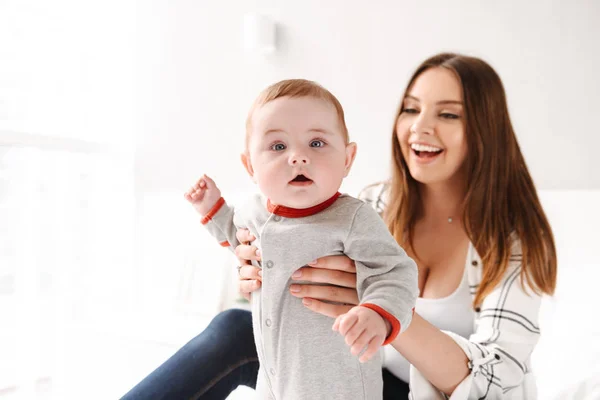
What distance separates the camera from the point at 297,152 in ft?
2.77

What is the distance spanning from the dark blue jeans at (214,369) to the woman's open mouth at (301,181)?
53 centimetres

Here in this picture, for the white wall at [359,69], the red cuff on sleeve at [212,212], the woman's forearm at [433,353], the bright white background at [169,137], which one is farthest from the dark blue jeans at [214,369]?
the white wall at [359,69]

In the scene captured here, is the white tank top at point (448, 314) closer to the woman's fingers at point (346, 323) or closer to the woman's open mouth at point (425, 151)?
the woman's open mouth at point (425, 151)

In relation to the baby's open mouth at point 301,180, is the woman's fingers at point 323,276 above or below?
below

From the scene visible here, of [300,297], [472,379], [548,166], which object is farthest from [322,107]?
[548,166]

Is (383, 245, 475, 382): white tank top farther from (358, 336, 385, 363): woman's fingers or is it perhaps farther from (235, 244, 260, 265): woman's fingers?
(358, 336, 385, 363): woman's fingers

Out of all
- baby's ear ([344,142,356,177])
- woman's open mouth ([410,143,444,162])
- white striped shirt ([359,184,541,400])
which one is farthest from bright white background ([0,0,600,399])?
baby's ear ([344,142,356,177])

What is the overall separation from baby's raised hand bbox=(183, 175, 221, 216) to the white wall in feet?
5.01

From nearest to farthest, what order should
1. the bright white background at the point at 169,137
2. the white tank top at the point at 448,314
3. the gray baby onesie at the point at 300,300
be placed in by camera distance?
the gray baby onesie at the point at 300,300
the white tank top at the point at 448,314
the bright white background at the point at 169,137

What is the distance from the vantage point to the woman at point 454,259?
1.05 metres

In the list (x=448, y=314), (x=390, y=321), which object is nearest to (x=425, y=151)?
(x=448, y=314)

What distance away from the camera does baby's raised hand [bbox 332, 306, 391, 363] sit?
677 millimetres

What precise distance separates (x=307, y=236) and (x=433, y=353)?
37cm

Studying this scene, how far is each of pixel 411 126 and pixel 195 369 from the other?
834mm
